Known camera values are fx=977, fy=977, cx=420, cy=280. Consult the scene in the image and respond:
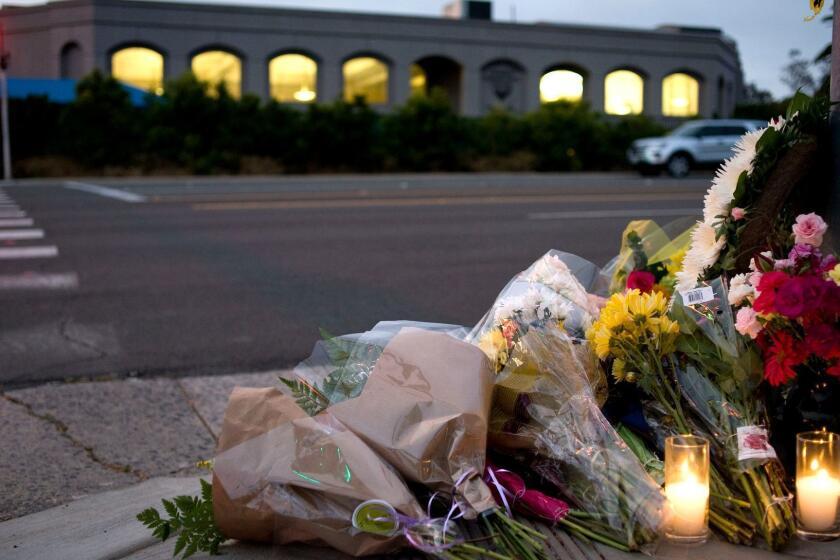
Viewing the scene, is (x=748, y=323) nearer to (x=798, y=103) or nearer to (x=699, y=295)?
(x=699, y=295)

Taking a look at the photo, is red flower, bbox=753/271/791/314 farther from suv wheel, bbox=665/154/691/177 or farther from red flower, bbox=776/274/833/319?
suv wheel, bbox=665/154/691/177

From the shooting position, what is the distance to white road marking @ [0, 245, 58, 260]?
10.1 meters

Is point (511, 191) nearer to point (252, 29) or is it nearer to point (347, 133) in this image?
point (347, 133)

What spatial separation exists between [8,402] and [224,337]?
185 centimetres

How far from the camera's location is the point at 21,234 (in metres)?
12.0

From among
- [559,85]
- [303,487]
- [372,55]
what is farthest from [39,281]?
[559,85]

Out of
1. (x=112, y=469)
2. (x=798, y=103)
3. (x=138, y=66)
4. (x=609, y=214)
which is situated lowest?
(x=112, y=469)

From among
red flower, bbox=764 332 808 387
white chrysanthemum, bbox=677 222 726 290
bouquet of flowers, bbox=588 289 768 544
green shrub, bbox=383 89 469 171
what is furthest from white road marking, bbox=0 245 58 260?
green shrub, bbox=383 89 469 171

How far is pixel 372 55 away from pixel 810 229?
130 ft

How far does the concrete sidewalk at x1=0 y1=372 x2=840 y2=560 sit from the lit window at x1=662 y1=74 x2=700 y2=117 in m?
43.9

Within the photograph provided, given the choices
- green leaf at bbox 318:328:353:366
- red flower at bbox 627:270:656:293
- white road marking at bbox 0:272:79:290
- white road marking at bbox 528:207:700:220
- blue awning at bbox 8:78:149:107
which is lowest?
white road marking at bbox 0:272:79:290

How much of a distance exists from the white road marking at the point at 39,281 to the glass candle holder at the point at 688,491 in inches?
269

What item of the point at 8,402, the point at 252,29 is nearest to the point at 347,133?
the point at 252,29

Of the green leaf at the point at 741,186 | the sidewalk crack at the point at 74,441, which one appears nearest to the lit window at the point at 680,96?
the sidewalk crack at the point at 74,441
